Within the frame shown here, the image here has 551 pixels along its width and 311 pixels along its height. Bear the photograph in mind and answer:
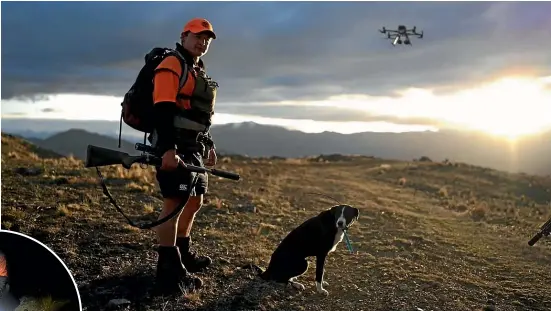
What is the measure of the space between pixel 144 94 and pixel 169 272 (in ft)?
6.64

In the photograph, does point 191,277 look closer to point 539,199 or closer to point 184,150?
point 184,150

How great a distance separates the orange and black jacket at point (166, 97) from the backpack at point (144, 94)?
11cm

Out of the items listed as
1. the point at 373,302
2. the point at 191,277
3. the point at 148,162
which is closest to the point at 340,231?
the point at 373,302

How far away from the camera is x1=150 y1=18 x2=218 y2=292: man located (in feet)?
17.1

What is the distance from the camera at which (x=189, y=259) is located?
654 cm

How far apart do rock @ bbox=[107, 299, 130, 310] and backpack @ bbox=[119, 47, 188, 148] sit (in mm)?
1908

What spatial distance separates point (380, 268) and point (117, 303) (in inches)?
184

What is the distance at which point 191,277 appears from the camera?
19.6ft

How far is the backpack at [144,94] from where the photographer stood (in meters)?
5.39

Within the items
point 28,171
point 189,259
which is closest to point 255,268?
point 189,259

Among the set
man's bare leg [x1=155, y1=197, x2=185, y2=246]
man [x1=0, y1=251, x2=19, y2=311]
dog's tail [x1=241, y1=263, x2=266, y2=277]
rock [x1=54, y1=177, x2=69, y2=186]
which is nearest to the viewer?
man [x1=0, y1=251, x2=19, y2=311]

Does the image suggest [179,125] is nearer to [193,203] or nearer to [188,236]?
[193,203]

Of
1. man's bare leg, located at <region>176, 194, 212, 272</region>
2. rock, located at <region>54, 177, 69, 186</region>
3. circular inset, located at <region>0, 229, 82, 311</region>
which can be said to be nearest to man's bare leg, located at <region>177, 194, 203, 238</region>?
man's bare leg, located at <region>176, 194, 212, 272</region>

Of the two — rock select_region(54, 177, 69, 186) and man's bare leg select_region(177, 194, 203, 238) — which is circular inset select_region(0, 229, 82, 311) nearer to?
man's bare leg select_region(177, 194, 203, 238)
